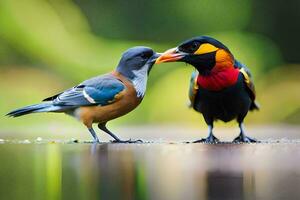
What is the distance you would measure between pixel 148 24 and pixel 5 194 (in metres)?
7.15

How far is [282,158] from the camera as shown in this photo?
107 inches

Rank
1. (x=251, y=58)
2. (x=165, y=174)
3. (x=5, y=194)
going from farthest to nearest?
(x=251, y=58)
(x=165, y=174)
(x=5, y=194)

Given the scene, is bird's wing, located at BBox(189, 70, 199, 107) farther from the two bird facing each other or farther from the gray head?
the gray head

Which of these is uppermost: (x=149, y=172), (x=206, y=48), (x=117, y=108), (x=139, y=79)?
(x=206, y=48)

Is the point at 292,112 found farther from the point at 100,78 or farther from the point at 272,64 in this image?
the point at 100,78

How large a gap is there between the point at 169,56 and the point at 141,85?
0.61 feet

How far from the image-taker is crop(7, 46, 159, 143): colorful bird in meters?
3.29

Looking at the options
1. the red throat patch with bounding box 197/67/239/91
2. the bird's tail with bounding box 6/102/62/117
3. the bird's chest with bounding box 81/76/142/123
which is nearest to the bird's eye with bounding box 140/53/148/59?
the bird's chest with bounding box 81/76/142/123

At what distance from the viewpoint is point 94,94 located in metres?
3.40

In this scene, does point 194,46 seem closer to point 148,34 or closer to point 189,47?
point 189,47

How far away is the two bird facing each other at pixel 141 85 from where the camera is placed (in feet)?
10.8

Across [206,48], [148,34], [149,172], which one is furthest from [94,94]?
[148,34]

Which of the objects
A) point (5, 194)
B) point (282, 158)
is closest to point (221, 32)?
point (282, 158)

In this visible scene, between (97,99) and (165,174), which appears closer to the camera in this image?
(165,174)
